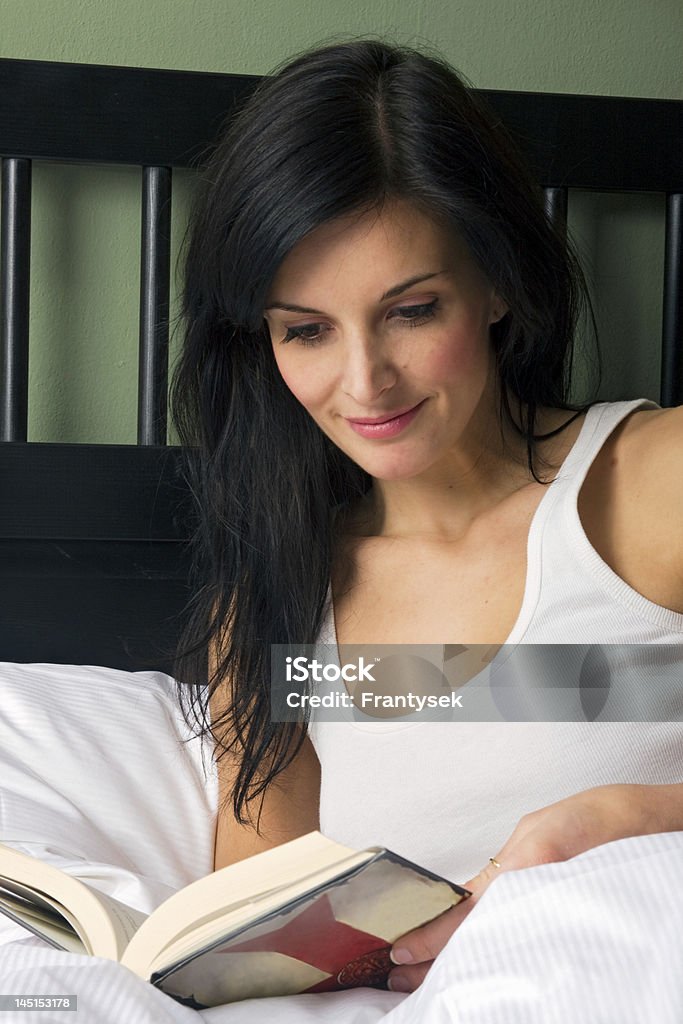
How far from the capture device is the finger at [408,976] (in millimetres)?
625

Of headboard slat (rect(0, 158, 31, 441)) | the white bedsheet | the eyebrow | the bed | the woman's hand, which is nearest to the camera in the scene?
the white bedsheet

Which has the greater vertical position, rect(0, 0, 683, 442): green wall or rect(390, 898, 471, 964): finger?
rect(0, 0, 683, 442): green wall

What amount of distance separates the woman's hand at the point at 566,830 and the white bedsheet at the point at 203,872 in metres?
0.06

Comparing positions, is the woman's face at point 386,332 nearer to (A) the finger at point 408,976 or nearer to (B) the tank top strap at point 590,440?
(B) the tank top strap at point 590,440

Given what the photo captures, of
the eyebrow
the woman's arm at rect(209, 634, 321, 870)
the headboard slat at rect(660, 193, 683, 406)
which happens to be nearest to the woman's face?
the eyebrow

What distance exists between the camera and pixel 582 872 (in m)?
0.47

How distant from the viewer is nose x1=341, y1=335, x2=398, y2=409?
0.78 metres

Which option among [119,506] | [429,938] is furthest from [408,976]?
[119,506]

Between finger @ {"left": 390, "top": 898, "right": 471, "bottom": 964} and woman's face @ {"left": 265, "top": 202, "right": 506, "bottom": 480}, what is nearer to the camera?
finger @ {"left": 390, "top": 898, "right": 471, "bottom": 964}

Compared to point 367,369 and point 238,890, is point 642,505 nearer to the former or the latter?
point 367,369

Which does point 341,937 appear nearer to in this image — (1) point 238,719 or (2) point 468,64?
(1) point 238,719

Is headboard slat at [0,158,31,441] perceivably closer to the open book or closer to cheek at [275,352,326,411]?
cheek at [275,352,326,411]

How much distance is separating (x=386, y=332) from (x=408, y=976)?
438 millimetres

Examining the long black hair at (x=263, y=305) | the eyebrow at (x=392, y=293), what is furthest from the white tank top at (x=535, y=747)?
the eyebrow at (x=392, y=293)
